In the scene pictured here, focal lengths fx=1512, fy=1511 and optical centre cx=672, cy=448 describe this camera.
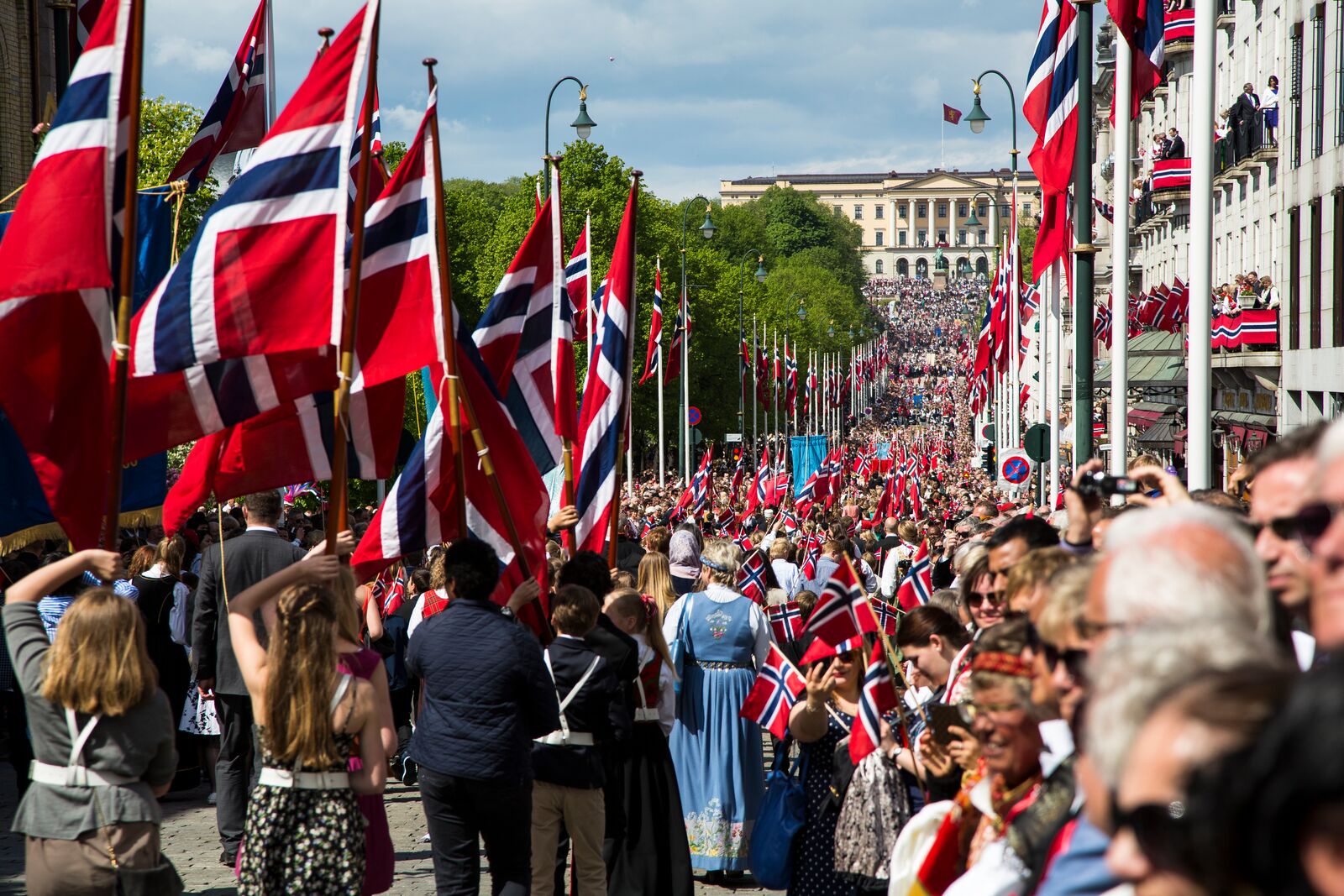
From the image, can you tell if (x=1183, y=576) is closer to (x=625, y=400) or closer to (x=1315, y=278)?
(x=625, y=400)

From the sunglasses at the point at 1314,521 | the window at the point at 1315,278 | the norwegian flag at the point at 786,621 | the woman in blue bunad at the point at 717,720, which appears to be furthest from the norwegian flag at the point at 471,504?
the window at the point at 1315,278

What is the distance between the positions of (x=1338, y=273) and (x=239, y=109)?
15024mm

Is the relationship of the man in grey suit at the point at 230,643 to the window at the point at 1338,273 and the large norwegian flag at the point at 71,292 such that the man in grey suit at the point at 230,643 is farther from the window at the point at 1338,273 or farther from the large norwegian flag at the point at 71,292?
the window at the point at 1338,273

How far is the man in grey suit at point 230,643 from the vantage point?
26.0ft

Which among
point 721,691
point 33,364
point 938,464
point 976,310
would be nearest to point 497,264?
point 938,464

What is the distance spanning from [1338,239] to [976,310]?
323ft

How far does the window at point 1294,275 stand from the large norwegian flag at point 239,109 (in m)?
16.5

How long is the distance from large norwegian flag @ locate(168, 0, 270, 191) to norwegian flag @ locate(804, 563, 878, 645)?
23.3ft

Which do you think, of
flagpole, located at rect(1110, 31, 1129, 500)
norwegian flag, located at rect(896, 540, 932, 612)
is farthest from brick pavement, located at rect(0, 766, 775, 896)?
flagpole, located at rect(1110, 31, 1129, 500)

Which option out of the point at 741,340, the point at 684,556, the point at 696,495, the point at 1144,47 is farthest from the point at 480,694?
the point at 741,340

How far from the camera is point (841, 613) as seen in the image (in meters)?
6.02

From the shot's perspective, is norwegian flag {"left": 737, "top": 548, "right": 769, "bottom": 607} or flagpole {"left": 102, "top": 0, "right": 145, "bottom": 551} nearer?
flagpole {"left": 102, "top": 0, "right": 145, "bottom": 551}

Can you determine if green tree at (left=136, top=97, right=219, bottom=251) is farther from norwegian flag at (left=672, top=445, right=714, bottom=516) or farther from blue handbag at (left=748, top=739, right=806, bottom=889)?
blue handbag at (left=748, top=739, right=806, bottom=889)

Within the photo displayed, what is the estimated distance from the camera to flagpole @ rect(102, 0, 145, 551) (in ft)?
17.6
